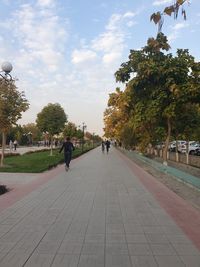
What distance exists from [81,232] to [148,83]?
46.4 ft

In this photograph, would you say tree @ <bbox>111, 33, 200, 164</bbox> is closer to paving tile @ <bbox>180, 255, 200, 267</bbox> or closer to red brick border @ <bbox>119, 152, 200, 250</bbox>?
red brick border @ <bbox>119, 152, 200, 250</bbox>

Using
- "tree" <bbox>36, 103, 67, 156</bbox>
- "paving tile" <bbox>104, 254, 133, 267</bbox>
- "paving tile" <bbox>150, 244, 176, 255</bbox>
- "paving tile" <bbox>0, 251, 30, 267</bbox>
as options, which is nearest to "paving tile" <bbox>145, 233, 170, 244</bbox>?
"paving tile" <bbox>150, 244, 176, 255</bbox>

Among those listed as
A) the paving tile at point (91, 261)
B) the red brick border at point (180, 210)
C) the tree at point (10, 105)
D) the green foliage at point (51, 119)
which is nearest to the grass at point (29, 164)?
the tree at point (10, 105)

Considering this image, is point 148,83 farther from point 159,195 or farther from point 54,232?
point 54,232

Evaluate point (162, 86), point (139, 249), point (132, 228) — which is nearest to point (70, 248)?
point (139, 249)

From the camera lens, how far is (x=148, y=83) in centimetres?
2047

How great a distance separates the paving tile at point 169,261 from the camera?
5.41 m

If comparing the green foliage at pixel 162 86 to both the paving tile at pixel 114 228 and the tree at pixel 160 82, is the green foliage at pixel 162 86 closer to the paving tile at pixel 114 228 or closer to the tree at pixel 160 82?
the tree at pixel 160 82

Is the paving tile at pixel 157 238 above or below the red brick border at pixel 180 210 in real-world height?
below

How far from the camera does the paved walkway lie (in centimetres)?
563

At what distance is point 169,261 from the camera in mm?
5539

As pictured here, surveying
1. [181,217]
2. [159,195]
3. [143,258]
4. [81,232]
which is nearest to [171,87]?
[159,195]

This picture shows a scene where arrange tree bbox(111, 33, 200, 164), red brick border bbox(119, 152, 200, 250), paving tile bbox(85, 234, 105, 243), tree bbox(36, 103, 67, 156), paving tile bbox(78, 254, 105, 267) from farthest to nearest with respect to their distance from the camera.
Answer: tree bbox(36, 103, 67, 156) → tree bbox(111, 33, 200, 164) → red brick border bbox(119, 152, 200, 250) → paving tile bbox(85, 234, 105, 243) → paving tile bbox(78, 254, 105, 267)

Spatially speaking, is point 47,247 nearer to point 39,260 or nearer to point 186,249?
point 39,260
